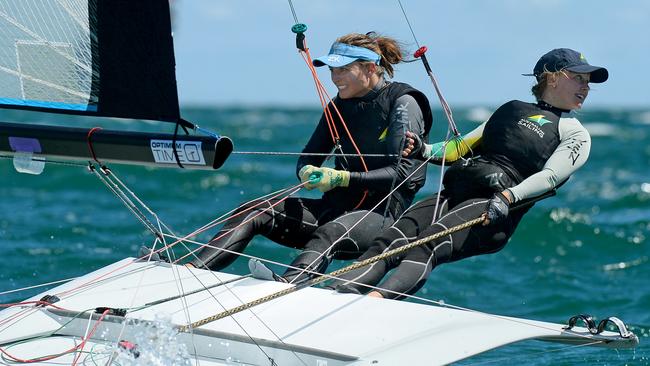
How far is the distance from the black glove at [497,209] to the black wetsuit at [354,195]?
0.42 meters

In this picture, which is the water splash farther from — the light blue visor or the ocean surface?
the light blue visor

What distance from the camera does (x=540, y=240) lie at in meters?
8.99

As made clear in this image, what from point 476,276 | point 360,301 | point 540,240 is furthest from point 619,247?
point 360,301

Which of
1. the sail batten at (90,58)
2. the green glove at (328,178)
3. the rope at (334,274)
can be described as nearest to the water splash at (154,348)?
the rope at (334,274)

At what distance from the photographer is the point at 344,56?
14.0 ft

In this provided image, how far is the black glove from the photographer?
3.97 meters

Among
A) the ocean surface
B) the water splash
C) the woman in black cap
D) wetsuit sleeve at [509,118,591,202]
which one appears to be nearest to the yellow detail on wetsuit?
the woman in black cap

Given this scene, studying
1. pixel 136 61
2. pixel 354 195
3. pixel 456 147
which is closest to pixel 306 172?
pixel 354 195

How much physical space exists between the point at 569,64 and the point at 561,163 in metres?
0.43

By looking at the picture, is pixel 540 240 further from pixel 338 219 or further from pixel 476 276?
pixel 338 219

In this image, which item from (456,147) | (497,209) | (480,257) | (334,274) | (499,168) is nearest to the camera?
(334,274)

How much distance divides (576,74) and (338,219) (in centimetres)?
116

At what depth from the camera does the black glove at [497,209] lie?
3971 millimetres

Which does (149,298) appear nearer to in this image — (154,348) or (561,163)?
(154,348)
